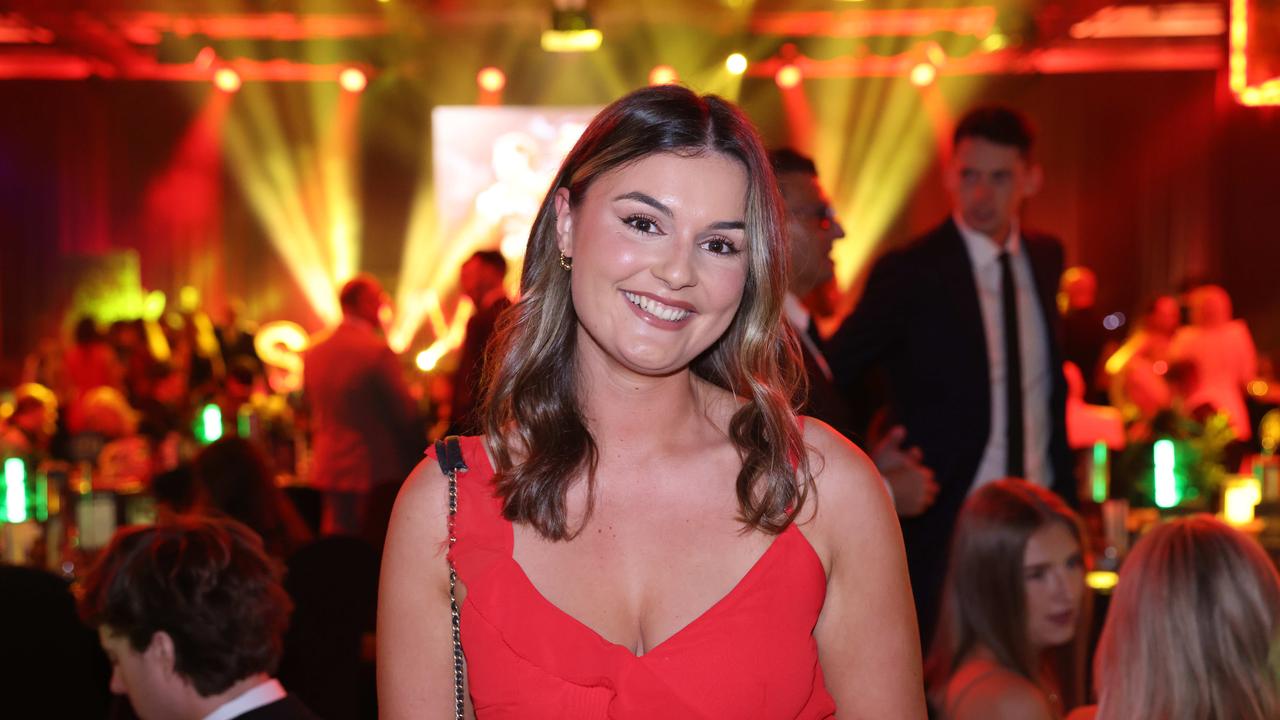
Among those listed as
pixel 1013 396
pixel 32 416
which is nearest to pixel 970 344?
pixel 1013 396

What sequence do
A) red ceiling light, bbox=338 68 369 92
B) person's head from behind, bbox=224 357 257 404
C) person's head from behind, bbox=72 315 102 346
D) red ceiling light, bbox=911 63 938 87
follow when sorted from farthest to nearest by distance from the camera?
red ceiling light, bbox=338 68 369 92
red ceiling light, bbox=911 63 938 87
person's head from behind, bbox=72 315 102 346
person's head from behind, bbox=224 357 257 404

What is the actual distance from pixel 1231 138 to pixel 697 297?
13561 millimetres

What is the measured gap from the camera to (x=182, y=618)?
98.2 inches

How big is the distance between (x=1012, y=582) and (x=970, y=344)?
0.84m

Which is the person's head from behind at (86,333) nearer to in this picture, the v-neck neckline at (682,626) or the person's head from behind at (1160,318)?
the person's head from behind at (1160,318)

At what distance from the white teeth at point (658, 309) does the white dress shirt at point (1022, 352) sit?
2071 millimetres

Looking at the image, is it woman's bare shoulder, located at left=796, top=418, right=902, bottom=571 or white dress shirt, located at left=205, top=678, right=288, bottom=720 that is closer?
woman's bare shoulder, located at left=796, top=418, right=902, bottom=571

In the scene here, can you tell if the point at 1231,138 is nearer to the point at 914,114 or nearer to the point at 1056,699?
the point at 914,114

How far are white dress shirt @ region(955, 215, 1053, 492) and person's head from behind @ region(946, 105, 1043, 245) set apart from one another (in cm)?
5

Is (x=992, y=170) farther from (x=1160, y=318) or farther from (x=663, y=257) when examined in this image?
(x=1160, y=318)

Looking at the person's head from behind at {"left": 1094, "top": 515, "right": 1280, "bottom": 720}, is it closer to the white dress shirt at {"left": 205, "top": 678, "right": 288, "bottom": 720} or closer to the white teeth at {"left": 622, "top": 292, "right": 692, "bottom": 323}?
the white teeth at {"left": 622, "top": 292, "right": 692, "bottom": 323}

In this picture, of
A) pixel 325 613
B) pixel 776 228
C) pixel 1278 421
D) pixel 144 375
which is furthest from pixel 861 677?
→ pixel 144 375

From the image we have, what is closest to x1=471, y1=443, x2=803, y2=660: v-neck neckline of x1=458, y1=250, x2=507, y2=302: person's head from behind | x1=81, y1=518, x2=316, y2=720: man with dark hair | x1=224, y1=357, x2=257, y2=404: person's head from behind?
x1=81, y1=518, x2=316, y2=720: man with dark hair

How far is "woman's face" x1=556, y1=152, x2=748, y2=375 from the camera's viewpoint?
150 cm
